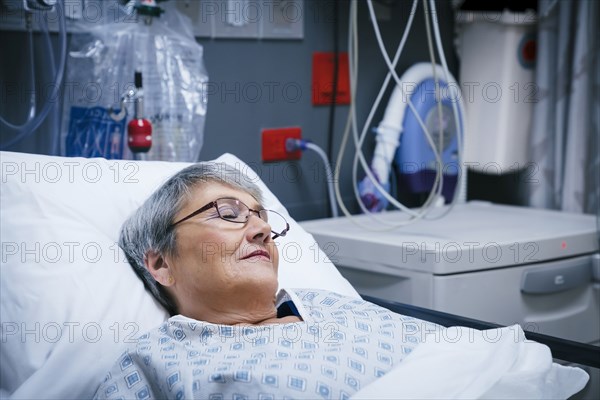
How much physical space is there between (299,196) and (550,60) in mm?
938

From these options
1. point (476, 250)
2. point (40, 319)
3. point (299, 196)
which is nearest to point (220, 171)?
point (40, 319)

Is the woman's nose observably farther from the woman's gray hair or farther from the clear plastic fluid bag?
the clear plastic fluid bag

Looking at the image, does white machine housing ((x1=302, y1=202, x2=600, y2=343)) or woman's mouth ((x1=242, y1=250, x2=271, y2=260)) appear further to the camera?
white machine housing ((x1=302, y1=202, x2=600, y2=343))

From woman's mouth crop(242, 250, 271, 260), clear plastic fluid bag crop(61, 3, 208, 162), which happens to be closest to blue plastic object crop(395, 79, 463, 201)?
clear plastic fluid bag crop(61, 3, 208, 162)

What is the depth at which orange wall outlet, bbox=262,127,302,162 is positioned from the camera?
238cm

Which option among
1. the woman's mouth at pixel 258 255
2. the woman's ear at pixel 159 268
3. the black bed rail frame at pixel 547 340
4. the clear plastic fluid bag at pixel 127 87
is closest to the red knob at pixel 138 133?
the clear plastic fluid bag at pixel 127 87

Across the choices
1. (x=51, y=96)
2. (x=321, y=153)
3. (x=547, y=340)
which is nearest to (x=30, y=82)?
(x=51, y=96)

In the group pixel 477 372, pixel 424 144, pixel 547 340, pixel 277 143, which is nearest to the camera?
pixel 477 372

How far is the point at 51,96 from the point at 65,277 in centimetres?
57

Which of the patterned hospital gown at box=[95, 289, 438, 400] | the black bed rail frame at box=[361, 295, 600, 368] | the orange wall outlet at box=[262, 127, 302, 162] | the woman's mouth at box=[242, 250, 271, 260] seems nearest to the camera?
the patterned hospital gown at box=[95, 289, 438, 400]

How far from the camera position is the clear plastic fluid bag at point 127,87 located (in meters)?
1.95

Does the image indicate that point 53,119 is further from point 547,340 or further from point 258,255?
point 547,340

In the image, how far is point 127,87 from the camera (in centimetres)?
199

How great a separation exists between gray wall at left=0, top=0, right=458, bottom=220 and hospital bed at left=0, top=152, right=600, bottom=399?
2.14ft
